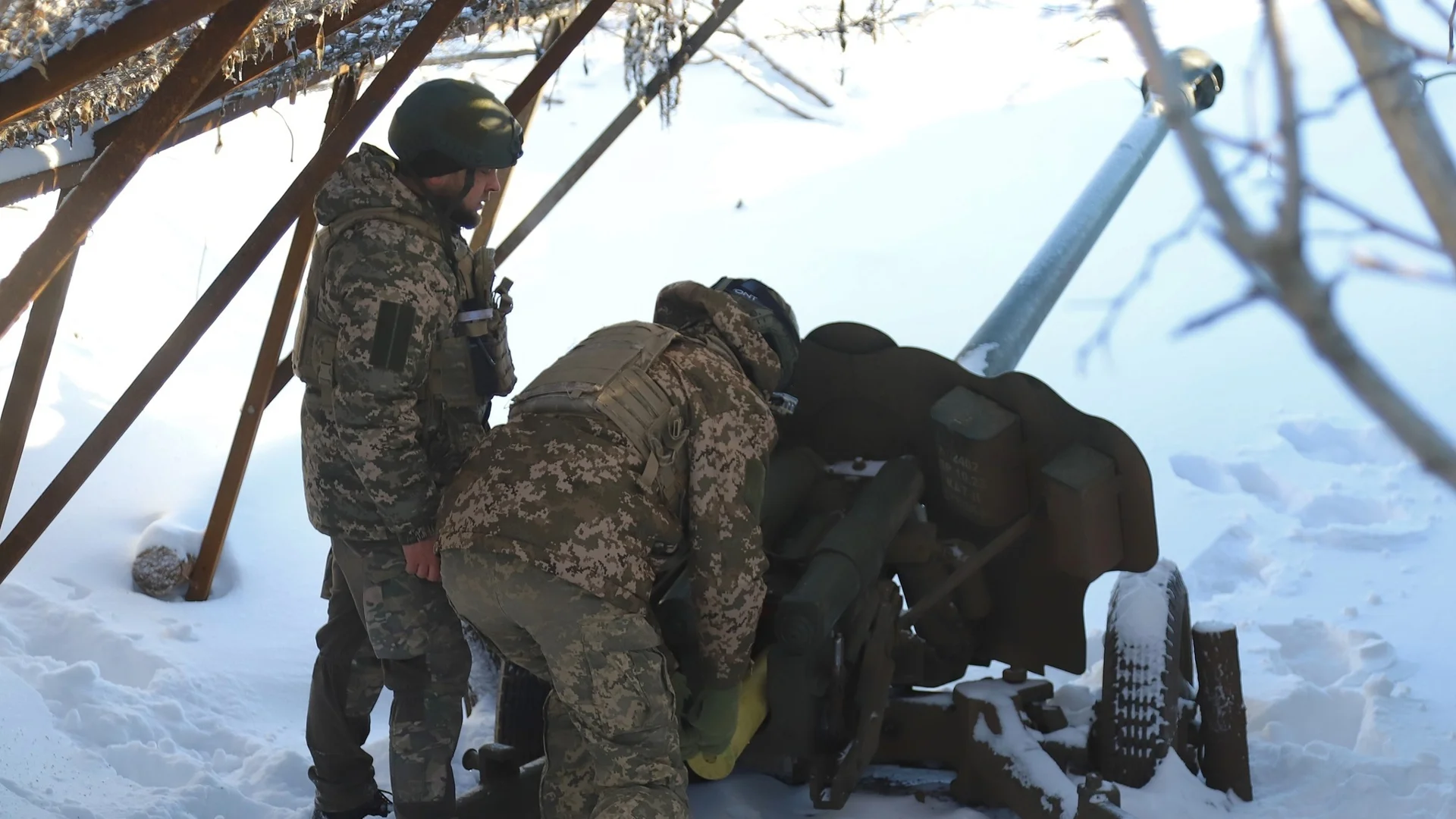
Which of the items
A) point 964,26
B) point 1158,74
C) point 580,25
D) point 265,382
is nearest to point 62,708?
point 265,382

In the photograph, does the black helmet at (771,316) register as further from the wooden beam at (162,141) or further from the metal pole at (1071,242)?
the wooden beam at (162,141)

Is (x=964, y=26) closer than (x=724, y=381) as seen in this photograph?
No

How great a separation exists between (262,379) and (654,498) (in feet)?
8.43

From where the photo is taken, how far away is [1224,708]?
3.62m

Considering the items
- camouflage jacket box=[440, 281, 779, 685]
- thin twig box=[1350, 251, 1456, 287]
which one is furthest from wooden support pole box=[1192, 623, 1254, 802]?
thin twig box=[1350, 251, 1456, 287]

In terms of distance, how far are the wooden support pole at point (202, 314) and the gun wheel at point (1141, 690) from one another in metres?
2.56

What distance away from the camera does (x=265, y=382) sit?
481 centimetres

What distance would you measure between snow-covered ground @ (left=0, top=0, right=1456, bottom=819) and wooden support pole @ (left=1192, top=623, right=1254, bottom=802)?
103 mm

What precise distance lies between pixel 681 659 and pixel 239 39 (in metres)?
1.74

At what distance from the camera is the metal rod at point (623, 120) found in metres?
5.19

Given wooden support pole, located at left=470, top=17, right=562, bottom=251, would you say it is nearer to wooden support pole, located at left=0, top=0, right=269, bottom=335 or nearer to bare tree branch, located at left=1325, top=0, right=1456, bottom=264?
wooden support pole, located at left=0, top=0, right=269, bottom=335

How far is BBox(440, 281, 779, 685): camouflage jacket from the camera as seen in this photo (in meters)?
2.63

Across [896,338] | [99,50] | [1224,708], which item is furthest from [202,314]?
[896,338]

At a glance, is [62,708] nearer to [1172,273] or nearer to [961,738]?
[961,738]
